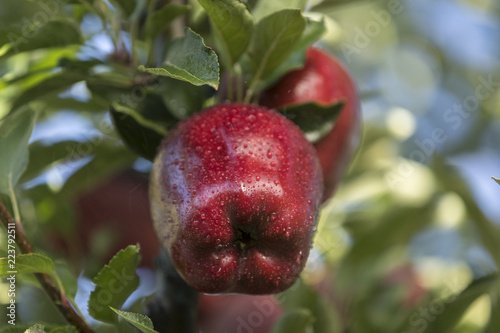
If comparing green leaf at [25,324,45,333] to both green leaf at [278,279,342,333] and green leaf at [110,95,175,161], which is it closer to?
green leaf at [110,95,175,161]

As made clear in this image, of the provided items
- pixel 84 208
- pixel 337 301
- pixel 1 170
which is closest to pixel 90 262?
pixel 84 208

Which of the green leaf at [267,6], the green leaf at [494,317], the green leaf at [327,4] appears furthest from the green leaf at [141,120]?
the green leaf at [494,317]

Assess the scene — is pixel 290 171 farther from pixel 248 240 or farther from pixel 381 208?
pixel 381 208

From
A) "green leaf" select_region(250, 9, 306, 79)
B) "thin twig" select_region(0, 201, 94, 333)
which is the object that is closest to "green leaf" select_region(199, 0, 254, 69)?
"green leaf" select_region(250, 9, 306, 79)

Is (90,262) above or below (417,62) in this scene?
above

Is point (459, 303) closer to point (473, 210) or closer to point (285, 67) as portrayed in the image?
point (473, 210)

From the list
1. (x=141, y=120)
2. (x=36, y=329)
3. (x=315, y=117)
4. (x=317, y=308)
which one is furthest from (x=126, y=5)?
(x=317, y=308)
